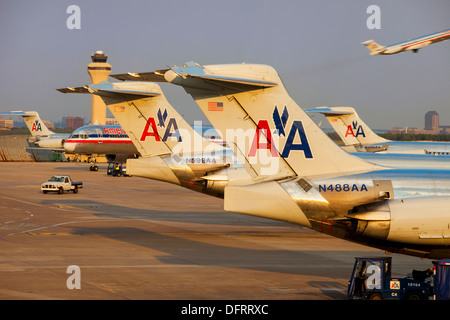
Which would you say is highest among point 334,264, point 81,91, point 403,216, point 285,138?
point 81,91

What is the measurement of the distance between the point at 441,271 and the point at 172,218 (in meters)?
22.5

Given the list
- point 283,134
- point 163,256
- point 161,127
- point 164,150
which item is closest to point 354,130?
point 164,150

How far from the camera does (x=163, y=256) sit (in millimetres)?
24797

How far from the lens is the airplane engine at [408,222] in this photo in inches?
708

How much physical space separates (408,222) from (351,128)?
3794cm

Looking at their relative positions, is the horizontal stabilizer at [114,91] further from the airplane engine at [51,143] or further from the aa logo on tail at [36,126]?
the aa logo on tail at [36,126]

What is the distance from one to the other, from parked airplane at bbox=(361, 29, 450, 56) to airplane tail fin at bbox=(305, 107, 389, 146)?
40.7 metres

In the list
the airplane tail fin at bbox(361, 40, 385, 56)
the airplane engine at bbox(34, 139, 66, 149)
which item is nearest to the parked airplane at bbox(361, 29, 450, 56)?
the airplane tail fin at bbox(361, 40, 385, 56)

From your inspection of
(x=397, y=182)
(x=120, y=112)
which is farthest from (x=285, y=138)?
(x=120, y=112)

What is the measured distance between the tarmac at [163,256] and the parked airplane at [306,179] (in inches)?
97.2

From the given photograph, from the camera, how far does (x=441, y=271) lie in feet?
54.5

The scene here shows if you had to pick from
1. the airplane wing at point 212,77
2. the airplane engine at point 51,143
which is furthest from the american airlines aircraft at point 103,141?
the airplane wing at point 212,77
